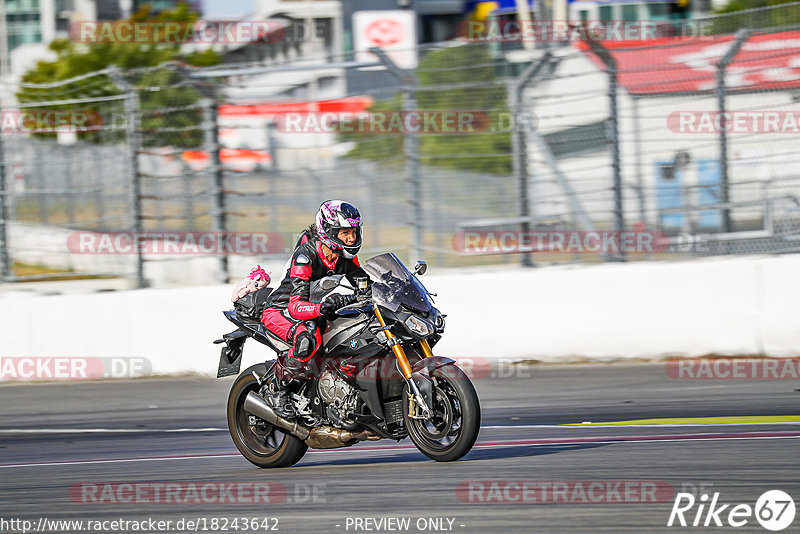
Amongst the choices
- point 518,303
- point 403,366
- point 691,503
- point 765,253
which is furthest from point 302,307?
point 765,253

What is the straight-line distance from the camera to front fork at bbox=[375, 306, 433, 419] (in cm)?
666

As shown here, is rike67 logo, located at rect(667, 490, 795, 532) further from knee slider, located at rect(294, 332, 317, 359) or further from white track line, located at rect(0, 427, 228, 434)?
white track line, located at rect(0, 427, 228, 434)

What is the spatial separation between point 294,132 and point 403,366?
6251 millimetres

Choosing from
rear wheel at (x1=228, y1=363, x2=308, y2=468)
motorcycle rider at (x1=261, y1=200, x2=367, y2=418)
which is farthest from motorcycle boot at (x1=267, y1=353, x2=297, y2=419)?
rear wheel at (x1=228, y1=363, x2=308, y2=468)

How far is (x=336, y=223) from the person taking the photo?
706 cm

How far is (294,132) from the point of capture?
1259cm

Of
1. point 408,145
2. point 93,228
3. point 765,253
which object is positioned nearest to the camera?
point 765,253

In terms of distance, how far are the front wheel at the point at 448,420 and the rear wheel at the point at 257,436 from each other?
3.20ft

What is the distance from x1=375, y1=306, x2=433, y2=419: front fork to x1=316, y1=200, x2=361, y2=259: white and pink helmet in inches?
18.5

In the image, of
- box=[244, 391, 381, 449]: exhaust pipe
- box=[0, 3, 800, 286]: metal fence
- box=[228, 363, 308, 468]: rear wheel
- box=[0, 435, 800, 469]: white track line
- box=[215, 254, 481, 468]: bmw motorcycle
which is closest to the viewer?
box=[215, 254, 481, 468]: bmw motorcycle

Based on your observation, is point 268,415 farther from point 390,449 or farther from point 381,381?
point 390,449

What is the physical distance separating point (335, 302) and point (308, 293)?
1.03 feet

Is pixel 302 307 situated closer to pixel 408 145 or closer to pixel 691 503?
pixel 691 503

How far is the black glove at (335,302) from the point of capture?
22.4 ft
